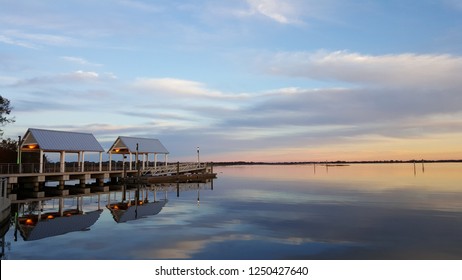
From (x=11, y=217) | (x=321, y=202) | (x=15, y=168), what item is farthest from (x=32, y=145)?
(x=321, y=202)

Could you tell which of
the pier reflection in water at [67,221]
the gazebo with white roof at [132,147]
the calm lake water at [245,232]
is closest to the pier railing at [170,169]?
the gazebo with white roof at [132,147]

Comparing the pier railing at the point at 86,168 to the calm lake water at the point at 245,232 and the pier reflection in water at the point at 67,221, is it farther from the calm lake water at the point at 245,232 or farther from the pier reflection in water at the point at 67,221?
the calm lake water at the point at 245,232

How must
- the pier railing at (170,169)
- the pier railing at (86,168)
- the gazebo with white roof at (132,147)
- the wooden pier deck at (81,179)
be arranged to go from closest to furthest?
1. the wooden pier deck at (81,179)
2. the pier railing at (86,168)
3. the gazebo with white roof at (132,147)
4. the pier railing at (170,169)

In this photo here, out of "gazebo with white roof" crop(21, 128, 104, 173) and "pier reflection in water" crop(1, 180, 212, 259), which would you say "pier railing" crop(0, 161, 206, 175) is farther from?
"pier reflection in water" crop(1, 180, 212, 259)

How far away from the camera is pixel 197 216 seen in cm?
2447

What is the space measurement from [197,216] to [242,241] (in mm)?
8350

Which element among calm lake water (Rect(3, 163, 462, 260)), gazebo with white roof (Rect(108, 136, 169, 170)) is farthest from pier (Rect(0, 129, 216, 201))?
calm lake water (Rect(3, 163, 462, 260))

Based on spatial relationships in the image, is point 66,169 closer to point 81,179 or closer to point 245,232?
point 81,179

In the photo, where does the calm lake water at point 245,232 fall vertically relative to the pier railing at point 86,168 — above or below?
below

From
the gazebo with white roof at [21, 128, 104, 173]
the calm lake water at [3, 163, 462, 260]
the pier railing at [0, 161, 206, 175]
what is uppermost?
the gazebo with white roof at [21, 128, 104, 173]

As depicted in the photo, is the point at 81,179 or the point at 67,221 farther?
the point at 81,179

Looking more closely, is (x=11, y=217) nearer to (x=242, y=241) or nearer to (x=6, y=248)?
(x=6, y=248)

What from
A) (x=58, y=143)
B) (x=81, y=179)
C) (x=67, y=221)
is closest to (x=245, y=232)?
(x=67, y=221)
